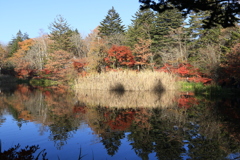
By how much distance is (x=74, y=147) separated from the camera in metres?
5.50

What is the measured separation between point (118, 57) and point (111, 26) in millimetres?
13602

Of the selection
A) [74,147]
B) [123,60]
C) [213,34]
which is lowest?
[74,147]

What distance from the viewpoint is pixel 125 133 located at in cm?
650

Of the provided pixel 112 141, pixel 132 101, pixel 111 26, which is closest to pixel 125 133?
pixel 112 141

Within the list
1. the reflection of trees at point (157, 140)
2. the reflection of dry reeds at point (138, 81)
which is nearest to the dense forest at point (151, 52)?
the reflection of dry reeds at point (138, 81)

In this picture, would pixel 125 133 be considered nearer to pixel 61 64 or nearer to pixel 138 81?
pixel 138 81

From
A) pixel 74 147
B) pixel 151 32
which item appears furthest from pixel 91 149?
pixel 151 32

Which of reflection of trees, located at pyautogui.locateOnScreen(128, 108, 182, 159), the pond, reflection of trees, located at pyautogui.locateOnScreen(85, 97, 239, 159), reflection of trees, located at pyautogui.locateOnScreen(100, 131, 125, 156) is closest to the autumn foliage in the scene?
the pond

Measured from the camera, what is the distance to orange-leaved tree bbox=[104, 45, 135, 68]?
21.1 metres

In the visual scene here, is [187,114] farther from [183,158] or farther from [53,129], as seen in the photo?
[53,129]

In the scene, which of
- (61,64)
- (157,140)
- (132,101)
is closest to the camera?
(157,140)

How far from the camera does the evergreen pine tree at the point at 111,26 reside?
1303 inches

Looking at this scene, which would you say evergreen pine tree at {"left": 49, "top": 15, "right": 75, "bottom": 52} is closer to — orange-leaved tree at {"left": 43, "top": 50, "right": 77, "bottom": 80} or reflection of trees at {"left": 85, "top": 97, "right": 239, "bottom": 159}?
orange-leaved tree at {"left": 43, "top": 50, "right": 77, "bottom": 80}

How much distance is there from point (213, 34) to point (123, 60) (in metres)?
9.23
